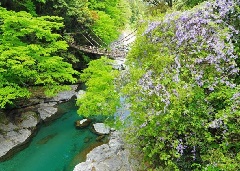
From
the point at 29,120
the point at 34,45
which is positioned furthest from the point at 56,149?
the point at 34,45

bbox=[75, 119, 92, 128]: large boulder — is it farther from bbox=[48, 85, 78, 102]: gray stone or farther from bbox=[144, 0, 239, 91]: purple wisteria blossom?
bbox=[144, 0, 239, 91]: purple wisteria blossom

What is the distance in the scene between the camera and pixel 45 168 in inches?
505

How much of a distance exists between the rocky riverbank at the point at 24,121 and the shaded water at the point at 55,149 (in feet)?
1.22

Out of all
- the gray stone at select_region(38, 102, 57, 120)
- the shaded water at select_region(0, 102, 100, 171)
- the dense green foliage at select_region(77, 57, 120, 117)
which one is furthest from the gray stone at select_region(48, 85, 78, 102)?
the dense green foliage at select_region(77, 57, 120, 117)

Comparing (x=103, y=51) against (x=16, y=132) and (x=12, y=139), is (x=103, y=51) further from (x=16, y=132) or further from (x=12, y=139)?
(x=12, y=139)

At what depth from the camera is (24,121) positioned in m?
15.6

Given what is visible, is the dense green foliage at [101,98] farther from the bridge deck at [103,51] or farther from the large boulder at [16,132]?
the bridge deck at [103,51]

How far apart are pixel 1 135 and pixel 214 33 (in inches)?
427

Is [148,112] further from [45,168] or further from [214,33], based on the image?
[45,168]

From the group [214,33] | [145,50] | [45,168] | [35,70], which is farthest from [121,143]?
[214,33]

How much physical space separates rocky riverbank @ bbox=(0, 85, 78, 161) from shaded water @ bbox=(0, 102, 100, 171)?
0.37 metres

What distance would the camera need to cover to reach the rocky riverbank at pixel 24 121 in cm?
1378

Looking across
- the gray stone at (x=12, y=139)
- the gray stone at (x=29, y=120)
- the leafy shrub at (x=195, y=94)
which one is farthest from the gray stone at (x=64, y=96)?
the leafy shrub at (x=195, y=94)

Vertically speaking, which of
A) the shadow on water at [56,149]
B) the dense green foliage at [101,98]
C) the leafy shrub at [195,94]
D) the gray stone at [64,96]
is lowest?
the shadow on water at [56,149]
